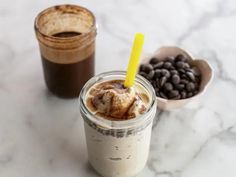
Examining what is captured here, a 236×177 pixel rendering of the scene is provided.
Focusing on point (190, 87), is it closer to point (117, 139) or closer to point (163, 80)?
point (163, 80)

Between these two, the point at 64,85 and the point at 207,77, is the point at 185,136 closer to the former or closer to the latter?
the point at 207,77

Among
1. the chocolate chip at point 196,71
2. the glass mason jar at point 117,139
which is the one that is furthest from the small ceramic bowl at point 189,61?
the glass mason jar at point 117,139

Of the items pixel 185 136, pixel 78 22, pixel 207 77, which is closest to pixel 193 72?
pixel 207 77

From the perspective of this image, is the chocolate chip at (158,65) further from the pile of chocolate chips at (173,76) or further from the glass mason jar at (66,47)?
the glass mason jar at (66,47)

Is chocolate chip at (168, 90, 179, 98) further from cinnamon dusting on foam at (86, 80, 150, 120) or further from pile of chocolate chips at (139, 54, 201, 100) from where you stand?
cinnamon dusting on foam at (86, 80, 150, 120)

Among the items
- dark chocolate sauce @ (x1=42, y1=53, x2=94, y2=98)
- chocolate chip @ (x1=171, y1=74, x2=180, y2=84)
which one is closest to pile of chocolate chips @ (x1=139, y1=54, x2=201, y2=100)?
chocolate chip @ (x1=171, y1=74, x2=180, y2=84)

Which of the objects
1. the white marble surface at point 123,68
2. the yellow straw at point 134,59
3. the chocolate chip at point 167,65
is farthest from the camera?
the chocolate chip at point 167,65
